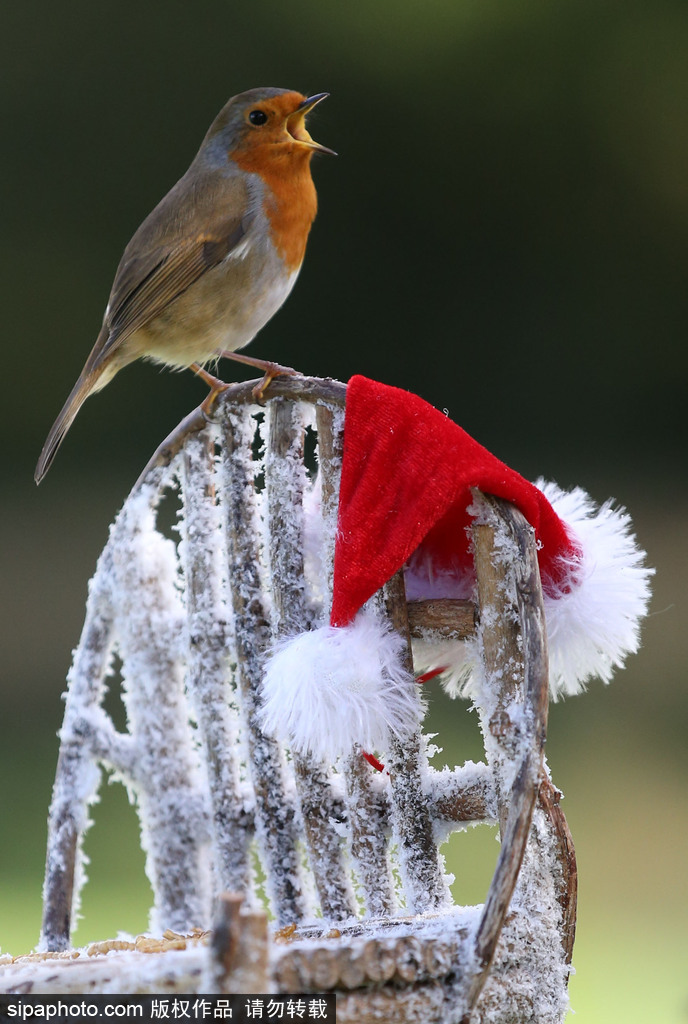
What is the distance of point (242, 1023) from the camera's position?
1.84ft

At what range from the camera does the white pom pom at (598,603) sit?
29.6 inches

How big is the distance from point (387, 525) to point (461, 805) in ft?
0.61

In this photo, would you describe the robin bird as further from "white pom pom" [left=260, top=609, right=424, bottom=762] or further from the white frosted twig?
"white pom pom" [left=260, top=609, right=424, bottom=762]

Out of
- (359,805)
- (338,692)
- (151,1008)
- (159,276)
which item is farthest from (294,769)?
(159,276)

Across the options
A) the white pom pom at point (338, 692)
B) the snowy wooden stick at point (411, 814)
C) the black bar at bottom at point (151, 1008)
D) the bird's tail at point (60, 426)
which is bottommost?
the black bar at bottom at point (151, 1008)

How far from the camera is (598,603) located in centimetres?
75

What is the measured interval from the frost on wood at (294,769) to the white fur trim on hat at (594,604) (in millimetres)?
64

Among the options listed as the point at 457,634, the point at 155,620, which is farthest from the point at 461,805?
the point at 155,620

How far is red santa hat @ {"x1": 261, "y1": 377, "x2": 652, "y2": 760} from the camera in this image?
710 mm

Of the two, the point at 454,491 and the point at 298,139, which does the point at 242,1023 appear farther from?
the point at 298,139

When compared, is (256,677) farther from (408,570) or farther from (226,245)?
(226,245)

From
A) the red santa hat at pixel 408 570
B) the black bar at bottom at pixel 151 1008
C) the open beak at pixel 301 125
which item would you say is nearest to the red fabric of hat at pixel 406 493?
the red santa hat at pixel 408 570

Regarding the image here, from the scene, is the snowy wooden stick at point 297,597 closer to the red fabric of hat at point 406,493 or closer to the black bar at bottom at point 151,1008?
the red fabric of hat at point 406,493

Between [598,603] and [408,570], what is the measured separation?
0.13m
